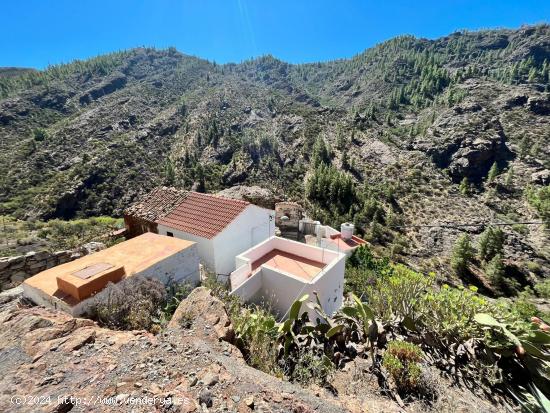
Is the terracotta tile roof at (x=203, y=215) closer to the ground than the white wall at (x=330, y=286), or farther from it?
farther from it

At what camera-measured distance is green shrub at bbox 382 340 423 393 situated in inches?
141

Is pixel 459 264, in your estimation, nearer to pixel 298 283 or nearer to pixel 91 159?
pixel 298 283

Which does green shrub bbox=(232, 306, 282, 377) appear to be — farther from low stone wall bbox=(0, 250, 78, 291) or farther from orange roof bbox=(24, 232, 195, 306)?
low stone wall bbox=(0, 250, 78, 291)

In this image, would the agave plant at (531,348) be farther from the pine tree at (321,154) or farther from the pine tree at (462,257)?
the pine tree at (321,154)

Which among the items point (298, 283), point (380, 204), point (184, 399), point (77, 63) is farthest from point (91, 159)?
point (77, 63)

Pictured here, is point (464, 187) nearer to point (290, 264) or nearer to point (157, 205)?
point (290, 264)

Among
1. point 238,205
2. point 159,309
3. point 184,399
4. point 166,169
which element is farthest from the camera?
point 166,169

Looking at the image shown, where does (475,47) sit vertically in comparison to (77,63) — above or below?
above

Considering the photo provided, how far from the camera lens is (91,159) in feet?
156

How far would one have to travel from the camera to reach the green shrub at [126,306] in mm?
4777

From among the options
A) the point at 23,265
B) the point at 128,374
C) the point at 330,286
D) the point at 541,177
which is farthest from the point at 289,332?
the point at 541,177

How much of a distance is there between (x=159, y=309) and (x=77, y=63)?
138 m

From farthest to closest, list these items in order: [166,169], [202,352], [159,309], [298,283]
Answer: [166,169]
[298,283]
[159,309]
[202,352]

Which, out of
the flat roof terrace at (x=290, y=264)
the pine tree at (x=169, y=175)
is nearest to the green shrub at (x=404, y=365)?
the flat roof terrace at (x=290, y=264)
